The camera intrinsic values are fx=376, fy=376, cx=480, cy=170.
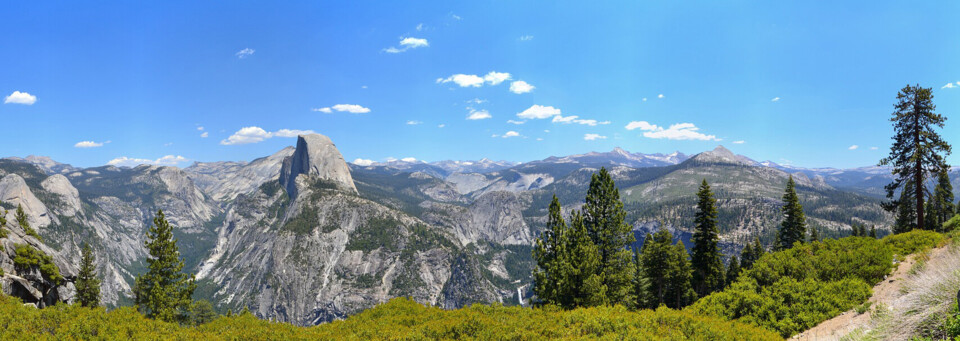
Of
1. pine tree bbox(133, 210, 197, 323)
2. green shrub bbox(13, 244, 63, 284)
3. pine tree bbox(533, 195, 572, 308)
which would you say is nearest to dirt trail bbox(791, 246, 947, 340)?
pine tree bbox(533, 195, 572, 308)

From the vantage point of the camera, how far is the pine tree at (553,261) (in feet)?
96.3

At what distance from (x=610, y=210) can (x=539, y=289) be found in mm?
9597

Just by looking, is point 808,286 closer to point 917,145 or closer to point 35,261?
point 917,145

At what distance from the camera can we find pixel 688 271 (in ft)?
167

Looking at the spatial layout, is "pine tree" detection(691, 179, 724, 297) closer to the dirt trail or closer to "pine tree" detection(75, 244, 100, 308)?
the dirt trail

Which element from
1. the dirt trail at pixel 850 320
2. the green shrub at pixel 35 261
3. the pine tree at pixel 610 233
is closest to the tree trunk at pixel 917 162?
the dirt trail at pixel 850 320

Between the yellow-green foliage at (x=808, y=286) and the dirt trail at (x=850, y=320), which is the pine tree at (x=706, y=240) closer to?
the yellow-green foliage at (x=808, y=286)

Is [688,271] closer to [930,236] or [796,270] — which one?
[930,236]

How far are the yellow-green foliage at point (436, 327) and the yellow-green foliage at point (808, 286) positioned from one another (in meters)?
2.98

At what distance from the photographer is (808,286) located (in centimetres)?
1697

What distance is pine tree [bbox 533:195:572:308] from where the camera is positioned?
2934cm

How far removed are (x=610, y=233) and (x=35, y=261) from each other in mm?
57432

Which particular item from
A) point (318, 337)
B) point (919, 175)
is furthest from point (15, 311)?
Result: point (919, 175)

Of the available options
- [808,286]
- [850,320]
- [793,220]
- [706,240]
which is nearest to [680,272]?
[706,240]
